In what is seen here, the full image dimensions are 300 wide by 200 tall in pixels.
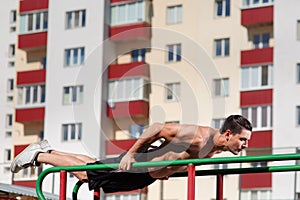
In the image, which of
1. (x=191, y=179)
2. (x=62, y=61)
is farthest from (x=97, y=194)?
(x=62, y=61)

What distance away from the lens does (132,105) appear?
4644cm

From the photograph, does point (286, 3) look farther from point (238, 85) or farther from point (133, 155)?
point (133, 155)

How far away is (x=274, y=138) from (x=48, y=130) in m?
12.9

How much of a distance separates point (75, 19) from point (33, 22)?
350cm

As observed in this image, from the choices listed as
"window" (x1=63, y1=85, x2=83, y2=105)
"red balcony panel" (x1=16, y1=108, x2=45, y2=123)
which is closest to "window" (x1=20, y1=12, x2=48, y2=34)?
"window" (x1=63, y1=85, x2=83, y2=105)

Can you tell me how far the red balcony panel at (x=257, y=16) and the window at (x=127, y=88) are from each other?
18.8 feet

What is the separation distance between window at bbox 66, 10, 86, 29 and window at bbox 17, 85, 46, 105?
3.75m

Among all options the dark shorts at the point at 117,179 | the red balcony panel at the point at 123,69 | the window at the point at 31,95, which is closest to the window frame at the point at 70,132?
the window at the point at 31,95

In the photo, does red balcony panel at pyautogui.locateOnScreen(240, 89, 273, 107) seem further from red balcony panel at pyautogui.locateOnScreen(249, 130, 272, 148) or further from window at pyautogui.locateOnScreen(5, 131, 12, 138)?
window at pyautogui.locateOnScreen(5, 131, 12, 138)

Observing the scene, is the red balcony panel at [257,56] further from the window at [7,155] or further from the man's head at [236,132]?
the man's head at [236,132]

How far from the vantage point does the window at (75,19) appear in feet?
160

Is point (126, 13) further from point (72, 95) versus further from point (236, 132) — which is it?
point (236, 132)

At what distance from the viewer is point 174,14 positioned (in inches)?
1860

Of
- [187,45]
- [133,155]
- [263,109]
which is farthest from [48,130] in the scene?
[133,155]
